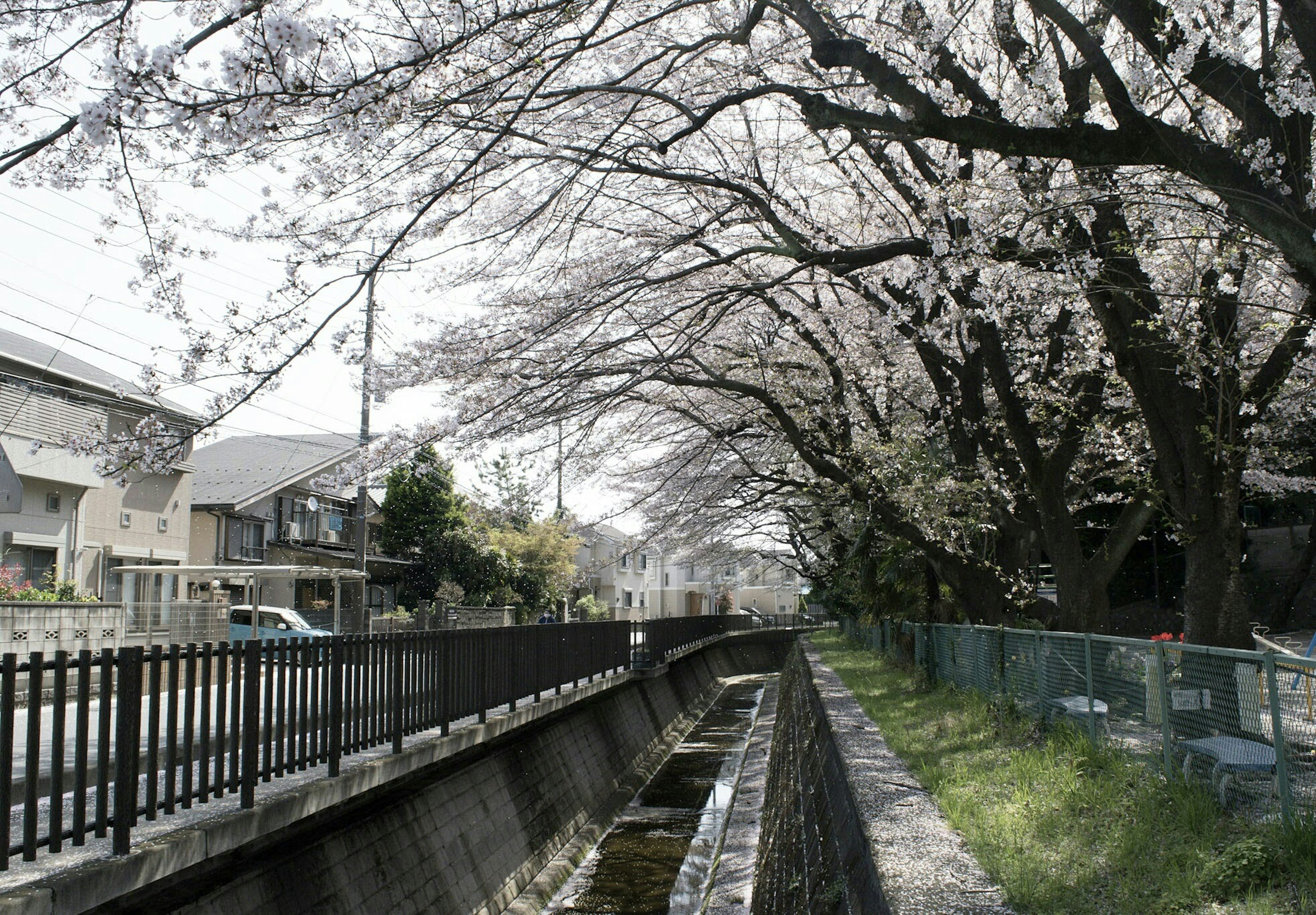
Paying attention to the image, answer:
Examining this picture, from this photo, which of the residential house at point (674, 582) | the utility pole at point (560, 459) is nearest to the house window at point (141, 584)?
the utility pole at point (560, 459)

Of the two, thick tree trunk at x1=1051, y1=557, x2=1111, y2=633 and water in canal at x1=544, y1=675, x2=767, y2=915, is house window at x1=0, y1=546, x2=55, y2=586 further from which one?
thick tree trunk at x1=1051, y1=557, x2=1111, y2=633

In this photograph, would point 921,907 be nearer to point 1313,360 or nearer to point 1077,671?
point 1077,671

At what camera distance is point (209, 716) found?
5.92 metres

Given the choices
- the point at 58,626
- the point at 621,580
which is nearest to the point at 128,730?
the point at 58,626

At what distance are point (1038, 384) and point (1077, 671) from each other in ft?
18.7

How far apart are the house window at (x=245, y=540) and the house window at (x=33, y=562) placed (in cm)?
924

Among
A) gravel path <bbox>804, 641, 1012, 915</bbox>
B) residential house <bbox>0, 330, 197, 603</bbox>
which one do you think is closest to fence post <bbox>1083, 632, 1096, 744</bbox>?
gravel path <bbox>804, 641, 1012, 915</bbox>

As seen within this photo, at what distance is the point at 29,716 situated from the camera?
14.9ft

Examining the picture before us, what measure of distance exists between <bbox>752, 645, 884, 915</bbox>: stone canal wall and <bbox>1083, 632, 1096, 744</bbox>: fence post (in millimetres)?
2031

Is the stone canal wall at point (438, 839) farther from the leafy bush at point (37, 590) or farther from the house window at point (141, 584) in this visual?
the house window at point (141, 584)

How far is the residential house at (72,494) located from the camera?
65.7ft

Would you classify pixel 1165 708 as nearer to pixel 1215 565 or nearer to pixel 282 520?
pixel 1215 565

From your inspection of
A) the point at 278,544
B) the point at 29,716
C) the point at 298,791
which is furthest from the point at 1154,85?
the point at 278,544

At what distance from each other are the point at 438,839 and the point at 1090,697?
5.91 metres
